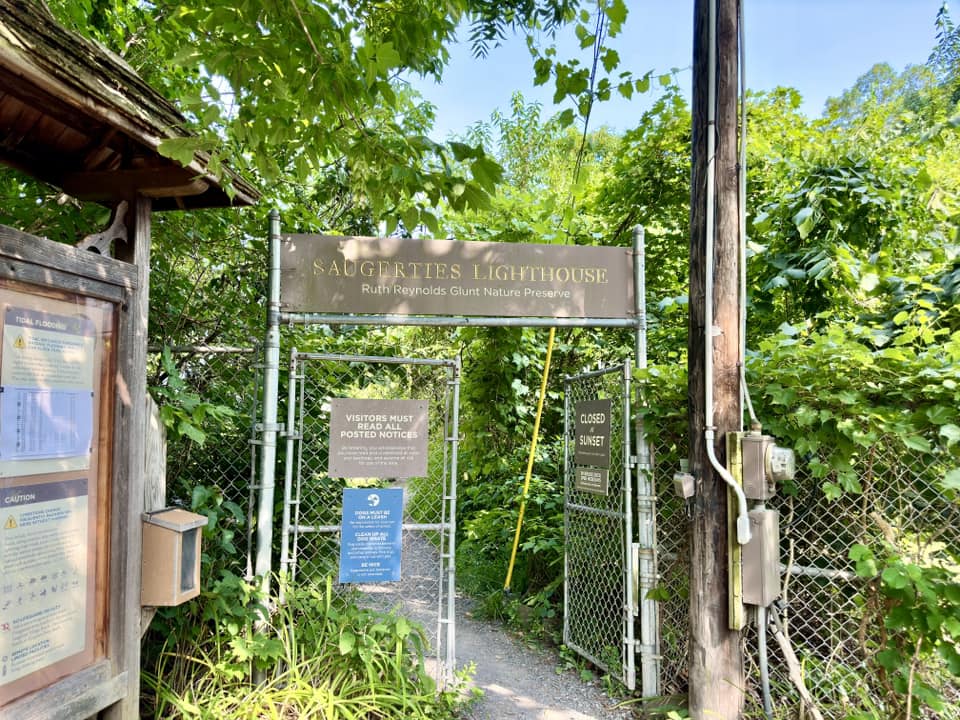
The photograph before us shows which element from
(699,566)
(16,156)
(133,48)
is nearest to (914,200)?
(699,566)

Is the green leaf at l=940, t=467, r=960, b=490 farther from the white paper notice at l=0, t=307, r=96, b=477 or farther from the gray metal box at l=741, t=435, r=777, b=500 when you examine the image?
the white paper notice at l=0, t=307, r=96, b=477

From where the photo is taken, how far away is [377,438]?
3963 mm

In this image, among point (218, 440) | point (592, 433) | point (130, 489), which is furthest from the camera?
point (592, 433)

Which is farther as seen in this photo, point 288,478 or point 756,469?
point 288,478

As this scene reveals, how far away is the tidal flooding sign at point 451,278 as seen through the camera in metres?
4.00

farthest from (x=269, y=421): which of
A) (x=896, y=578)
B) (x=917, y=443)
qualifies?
(x=917, y=443)

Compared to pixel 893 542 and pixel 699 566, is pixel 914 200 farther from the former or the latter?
pixel 699 566

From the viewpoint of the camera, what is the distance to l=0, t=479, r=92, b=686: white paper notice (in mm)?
2260

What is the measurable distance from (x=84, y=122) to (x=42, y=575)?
2020mm

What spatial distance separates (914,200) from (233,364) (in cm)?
572

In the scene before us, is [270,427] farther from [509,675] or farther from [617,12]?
[617,12]

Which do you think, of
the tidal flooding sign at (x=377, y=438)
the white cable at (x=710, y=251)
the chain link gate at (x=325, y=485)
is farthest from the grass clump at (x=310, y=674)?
the white cable at (x=710, y=251)

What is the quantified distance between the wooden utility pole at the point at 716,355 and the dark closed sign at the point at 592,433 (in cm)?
132

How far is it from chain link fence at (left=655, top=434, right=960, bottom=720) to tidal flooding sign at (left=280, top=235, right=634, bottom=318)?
1.80m
